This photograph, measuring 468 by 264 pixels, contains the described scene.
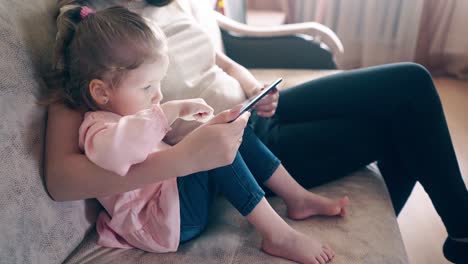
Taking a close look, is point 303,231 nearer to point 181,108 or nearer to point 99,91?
point 181,108

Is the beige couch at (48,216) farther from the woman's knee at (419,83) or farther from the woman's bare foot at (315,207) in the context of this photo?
the woman's knee at (419,83)

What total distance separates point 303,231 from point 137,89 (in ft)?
1.53

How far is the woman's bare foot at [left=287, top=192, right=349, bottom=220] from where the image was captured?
955 millimetres

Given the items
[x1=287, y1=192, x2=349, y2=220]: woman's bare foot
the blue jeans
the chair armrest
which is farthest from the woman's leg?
the chair armrest

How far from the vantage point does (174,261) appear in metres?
0.84

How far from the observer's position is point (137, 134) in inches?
28.3

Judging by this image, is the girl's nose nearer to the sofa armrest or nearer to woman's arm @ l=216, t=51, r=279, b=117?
woman's arm @ l=216, t=51, r=279, b=117

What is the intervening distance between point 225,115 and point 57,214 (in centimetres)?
37

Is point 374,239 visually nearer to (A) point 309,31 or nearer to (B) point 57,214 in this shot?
(B) point 57,214

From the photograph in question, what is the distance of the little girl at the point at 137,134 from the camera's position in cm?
74

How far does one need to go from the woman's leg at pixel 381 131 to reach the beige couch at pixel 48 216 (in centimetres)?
11

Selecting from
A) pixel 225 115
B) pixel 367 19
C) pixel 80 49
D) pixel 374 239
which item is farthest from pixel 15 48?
pixel 367 19

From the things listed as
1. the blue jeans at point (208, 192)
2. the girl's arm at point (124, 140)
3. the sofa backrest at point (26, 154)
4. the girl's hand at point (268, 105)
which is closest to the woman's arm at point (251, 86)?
the girl's hand at point (268, 105)

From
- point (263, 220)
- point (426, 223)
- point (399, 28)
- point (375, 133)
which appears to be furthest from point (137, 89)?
point (399, 28)
